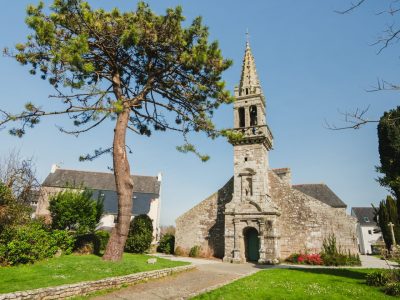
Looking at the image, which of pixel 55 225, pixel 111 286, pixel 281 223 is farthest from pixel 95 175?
pixel 111 286

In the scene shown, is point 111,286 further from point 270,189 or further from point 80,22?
point 270,189

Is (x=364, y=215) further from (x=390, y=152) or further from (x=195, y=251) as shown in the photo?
(x=390, y=152)

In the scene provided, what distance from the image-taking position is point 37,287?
732cm

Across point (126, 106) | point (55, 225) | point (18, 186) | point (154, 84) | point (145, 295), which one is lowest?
point (145, 295)

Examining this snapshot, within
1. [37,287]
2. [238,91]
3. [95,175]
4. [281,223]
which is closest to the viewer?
[37,287]

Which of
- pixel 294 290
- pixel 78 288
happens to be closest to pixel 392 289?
pixel 294 290

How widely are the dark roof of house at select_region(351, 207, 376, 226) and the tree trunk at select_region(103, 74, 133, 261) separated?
51.6 meters

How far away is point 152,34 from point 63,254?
11.6 m

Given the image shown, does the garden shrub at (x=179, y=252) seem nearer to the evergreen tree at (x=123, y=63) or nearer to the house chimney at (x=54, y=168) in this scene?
the evergreen tree at (x=123, y=63)

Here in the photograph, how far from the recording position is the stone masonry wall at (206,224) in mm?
22705

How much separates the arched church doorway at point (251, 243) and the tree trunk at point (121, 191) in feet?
37.0

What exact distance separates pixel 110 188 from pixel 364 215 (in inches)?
1837

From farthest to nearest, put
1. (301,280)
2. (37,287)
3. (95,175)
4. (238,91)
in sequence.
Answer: (95,175) < (238,91) < (301,280) < (37,287)

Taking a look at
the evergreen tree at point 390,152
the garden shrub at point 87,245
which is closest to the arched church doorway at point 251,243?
the evergreen tree at point 390,152
